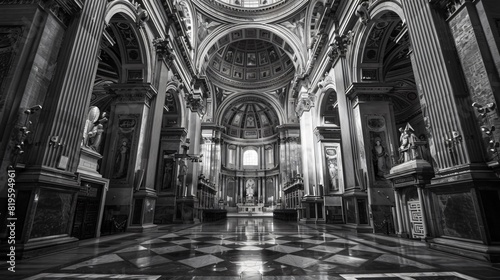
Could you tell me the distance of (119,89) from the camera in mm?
9266

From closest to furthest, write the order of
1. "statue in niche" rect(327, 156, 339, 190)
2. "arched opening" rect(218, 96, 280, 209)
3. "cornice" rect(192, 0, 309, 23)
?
"statue in niche" rect(327, 156, 339, 190) < "cornice" rect(192, 0, 309, 23) < "arched opening" rect(218, 96, 280, 209)

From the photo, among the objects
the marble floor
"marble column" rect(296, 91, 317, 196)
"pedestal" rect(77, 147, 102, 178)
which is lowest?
the marble floor

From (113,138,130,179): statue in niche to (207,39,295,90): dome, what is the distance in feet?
61.4

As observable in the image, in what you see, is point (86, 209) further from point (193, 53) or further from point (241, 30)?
point (241, 30)

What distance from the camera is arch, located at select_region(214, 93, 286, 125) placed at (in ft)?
90.7

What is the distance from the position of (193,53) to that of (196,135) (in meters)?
6.27

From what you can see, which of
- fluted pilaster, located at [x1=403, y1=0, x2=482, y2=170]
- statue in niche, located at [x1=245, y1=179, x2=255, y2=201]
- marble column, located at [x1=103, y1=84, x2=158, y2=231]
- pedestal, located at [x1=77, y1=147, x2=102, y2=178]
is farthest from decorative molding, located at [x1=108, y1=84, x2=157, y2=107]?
statue in niche, located at [x1=245, y1=179, x2=255, y2=201]

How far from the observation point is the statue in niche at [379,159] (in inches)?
317

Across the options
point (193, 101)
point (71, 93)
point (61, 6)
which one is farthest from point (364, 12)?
point (193, 101)

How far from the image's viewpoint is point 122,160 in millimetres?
8594

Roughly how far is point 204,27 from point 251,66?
10.3 m

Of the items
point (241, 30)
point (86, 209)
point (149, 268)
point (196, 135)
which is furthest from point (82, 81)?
point (241, 30)

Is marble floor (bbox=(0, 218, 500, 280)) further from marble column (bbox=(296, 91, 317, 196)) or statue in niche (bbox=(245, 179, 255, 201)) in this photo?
statue in niche (bbox=(245, 179, 255, 201))

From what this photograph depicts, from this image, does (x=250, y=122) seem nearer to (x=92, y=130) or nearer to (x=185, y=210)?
(x=185, y=210)
